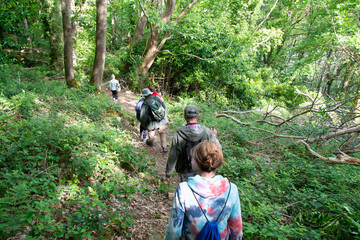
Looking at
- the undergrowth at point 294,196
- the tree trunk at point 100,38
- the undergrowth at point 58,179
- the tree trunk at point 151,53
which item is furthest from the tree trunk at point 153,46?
the undergrowth at point 58,179

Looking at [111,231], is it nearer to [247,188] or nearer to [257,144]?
[247,188]

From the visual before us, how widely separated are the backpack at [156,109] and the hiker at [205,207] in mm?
4523

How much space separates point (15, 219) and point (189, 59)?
14012 millimetres

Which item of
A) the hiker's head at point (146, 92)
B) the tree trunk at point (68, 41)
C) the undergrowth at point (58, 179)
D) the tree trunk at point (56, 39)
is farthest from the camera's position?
the tree trunk at point (56, 39)

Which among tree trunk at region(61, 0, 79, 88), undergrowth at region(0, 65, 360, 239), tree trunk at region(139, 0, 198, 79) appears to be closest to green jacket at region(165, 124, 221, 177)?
undergrowth at region(0, 65, 360, 239)

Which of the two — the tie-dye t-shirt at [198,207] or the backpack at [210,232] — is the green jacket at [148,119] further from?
the backpack at [210,232]

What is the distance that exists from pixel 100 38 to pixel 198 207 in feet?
29.3

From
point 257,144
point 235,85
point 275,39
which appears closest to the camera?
point 257,144

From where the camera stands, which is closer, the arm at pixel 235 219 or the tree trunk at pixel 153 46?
the arm at pixel 235 219

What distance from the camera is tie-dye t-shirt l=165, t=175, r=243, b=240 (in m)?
1.64

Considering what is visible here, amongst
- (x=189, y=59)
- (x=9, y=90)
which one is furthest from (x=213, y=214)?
(x=189, y=59)

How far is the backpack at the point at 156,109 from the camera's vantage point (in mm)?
6113

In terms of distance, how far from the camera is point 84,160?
135 inches

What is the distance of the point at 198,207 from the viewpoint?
1.63 meters
